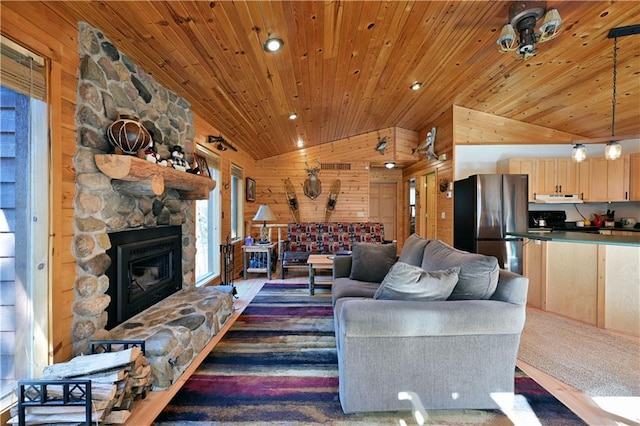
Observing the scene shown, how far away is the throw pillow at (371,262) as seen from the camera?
2.96 meters

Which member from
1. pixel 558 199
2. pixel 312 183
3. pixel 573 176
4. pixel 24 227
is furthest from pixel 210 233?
pixel 573 176

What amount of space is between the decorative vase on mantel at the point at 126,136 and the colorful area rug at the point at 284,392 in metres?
1.74

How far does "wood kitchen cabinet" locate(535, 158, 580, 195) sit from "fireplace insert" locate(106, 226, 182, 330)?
17.7ft

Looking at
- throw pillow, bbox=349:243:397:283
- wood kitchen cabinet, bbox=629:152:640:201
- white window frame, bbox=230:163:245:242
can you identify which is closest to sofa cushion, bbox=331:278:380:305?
throw pillow, bbox=349:243:397:283

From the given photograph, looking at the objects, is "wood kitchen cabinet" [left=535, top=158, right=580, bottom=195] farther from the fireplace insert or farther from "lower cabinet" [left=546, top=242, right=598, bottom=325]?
the fireplace insert

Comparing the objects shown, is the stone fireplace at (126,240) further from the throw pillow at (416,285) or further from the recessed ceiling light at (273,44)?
the throw pillow at (416,285)

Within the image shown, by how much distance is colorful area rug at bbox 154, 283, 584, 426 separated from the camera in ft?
5.44

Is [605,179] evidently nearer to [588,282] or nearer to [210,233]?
[588,282]

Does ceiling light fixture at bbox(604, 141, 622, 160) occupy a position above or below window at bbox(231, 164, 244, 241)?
above

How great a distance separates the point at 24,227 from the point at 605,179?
6.96 m

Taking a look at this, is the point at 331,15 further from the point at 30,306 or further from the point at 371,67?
the point at 30,306

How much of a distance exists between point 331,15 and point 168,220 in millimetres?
2415

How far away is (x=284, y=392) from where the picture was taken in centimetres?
190

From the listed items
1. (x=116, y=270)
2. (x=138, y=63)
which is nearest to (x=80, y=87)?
(x=138, y=63)
